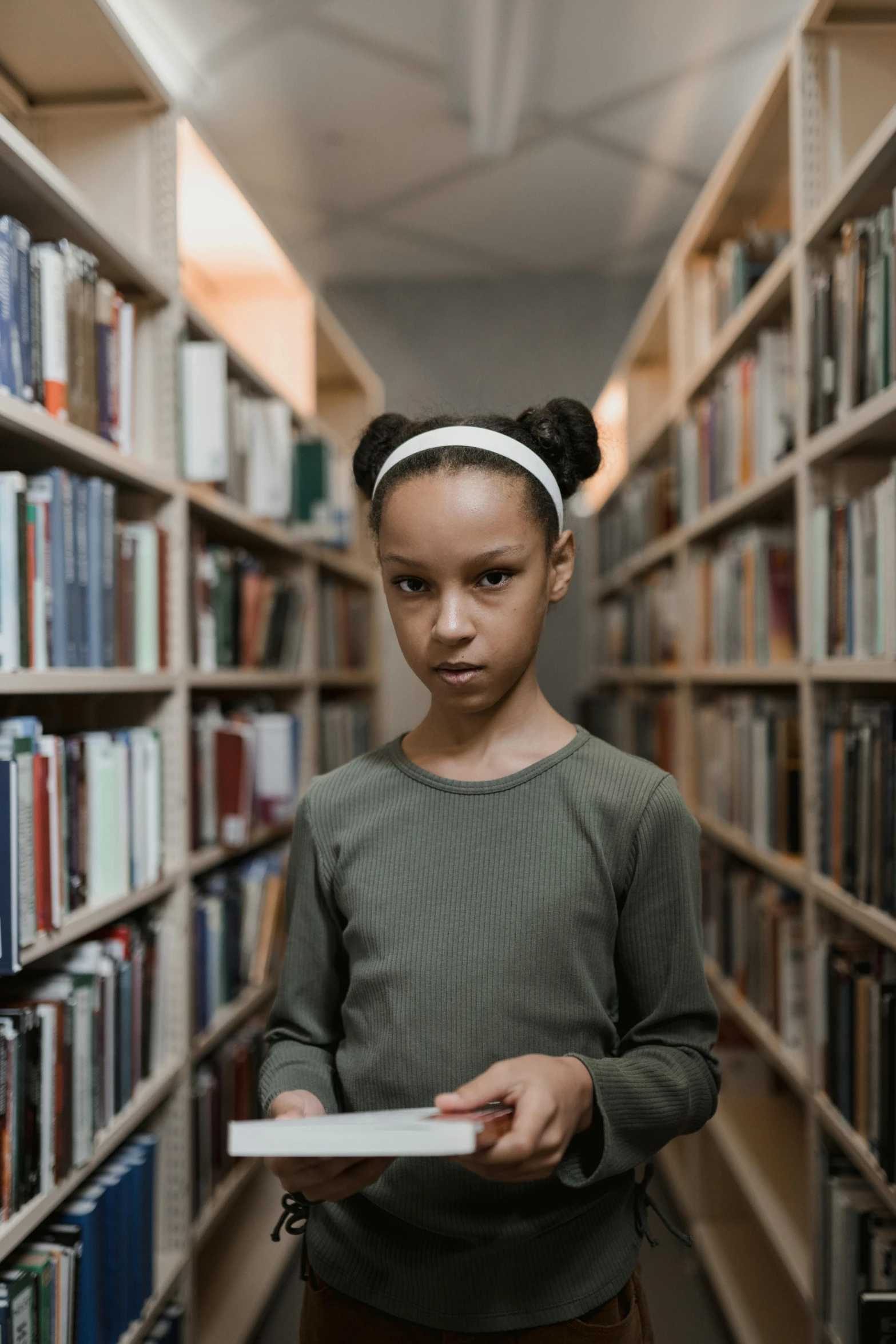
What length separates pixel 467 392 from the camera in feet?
3.38

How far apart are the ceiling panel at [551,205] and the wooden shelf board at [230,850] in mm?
2260

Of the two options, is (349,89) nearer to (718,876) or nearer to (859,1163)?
(718,876)

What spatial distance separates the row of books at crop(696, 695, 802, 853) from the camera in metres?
1.85

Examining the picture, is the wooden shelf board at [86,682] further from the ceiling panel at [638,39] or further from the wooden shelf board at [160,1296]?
the ceiling panel at [638,39]

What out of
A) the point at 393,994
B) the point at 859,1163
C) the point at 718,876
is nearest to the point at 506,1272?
the point at 393,994

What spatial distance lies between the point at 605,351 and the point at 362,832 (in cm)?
364

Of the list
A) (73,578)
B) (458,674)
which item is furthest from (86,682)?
(458,674)

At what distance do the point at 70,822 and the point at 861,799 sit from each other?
1089mm

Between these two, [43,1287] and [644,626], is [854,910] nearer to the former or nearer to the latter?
[43,1287]

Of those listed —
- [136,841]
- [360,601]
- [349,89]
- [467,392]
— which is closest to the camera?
[467,392]

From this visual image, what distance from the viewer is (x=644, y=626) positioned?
3307 millimetres

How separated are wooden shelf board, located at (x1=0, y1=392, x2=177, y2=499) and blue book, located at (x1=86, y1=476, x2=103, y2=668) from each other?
47 mm

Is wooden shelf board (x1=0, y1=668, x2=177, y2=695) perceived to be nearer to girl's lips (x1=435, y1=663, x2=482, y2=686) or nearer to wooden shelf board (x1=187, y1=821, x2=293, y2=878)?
wooden shelf board (x1=187, y1=821, x2=293, y2=878)

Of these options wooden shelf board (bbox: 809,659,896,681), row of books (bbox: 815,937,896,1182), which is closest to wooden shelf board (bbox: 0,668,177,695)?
wooden shelf board (bbox: 809,659,896,681)
